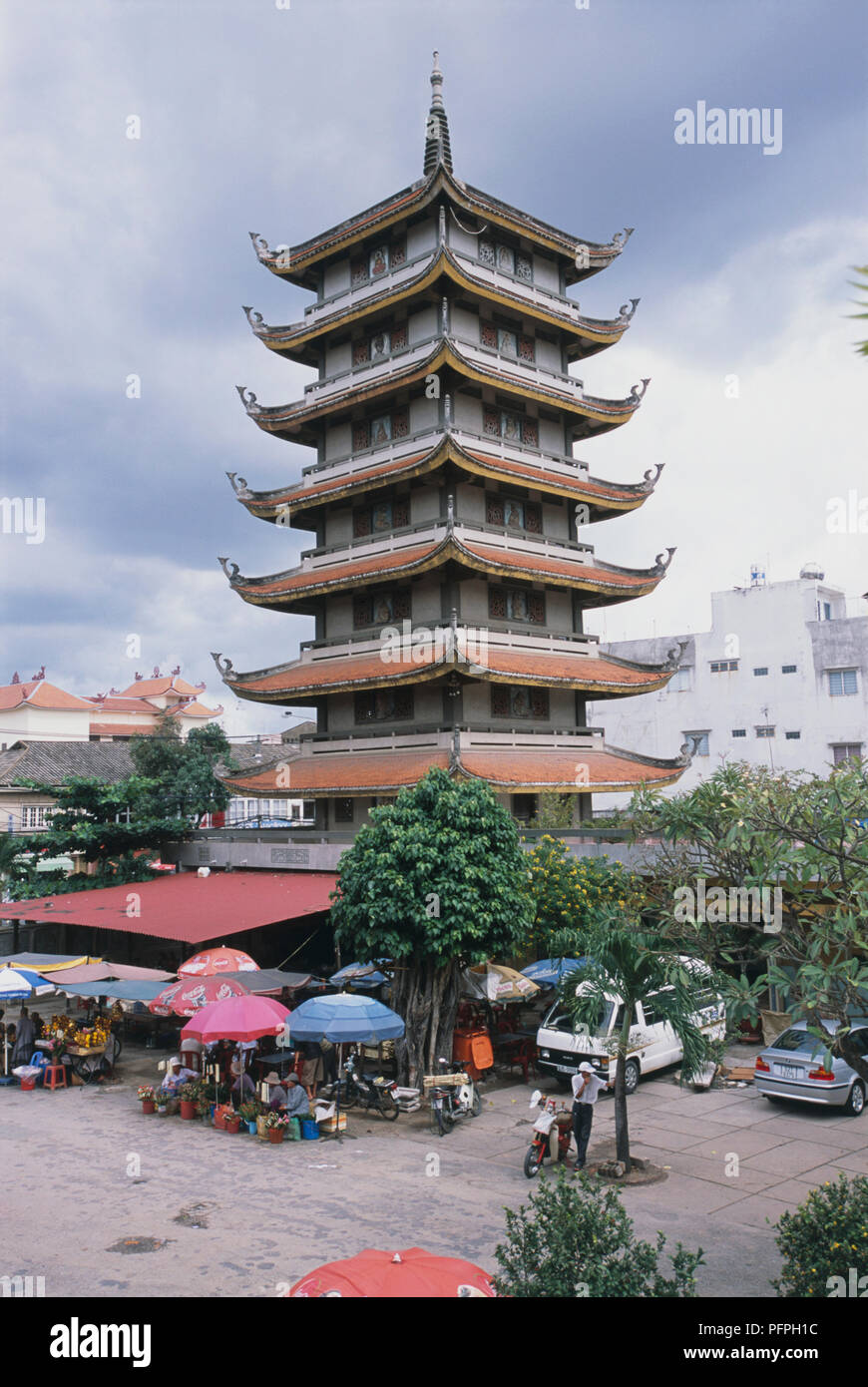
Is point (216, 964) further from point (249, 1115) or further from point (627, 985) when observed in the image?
point (627, 985)

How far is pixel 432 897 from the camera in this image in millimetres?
17922

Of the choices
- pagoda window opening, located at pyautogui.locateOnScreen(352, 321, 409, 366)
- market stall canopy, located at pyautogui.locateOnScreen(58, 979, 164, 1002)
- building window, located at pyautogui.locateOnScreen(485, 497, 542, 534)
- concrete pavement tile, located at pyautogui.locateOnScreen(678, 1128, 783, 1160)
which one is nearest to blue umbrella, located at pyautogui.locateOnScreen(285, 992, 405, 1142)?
market stall canopy, located at pyautogui.locateOnScreen(58, 979, 164, 1002)

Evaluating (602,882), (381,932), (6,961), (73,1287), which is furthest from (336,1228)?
(6,961)

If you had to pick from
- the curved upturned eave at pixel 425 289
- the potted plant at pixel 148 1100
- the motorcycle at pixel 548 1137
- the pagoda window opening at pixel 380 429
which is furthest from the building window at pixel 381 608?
the motorcycle at pixel 548 1137

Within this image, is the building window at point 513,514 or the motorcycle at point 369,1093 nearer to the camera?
the motorcycle at point 369,1093

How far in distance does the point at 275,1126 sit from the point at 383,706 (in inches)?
636

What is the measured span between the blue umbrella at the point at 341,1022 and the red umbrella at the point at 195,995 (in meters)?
1.72

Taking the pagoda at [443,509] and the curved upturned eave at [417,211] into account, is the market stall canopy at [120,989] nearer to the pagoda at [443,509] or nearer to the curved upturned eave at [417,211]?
the pagoda at [443,509]

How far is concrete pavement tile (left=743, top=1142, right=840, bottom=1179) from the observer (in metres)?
14.6

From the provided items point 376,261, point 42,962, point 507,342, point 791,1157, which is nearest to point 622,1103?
point 791,1157

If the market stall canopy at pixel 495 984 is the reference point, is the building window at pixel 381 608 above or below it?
above

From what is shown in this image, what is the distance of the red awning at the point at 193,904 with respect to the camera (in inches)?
907

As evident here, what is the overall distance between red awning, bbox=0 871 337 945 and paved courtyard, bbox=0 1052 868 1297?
4694 mm

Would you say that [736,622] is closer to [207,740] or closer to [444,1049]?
[207,740]
